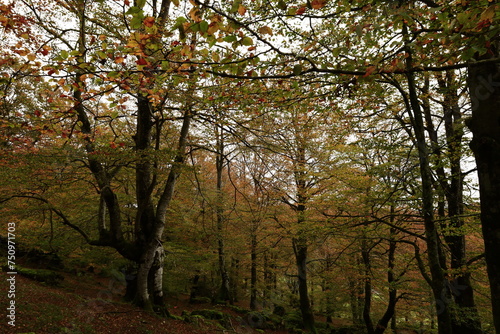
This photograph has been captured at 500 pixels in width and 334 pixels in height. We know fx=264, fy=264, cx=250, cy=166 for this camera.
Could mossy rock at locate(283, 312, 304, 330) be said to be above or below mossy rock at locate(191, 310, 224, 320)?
below

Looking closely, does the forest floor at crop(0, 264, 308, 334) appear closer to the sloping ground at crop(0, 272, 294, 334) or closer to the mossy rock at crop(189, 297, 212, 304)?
the sloping ground at crop(0, 272, 294, 334)

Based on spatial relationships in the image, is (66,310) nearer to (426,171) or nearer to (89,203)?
(89,203)

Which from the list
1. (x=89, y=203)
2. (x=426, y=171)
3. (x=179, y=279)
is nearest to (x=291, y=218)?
(x=179, y=279)

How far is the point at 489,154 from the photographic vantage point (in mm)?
2375

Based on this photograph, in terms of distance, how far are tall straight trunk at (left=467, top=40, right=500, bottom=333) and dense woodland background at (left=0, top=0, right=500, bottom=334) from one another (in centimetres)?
1

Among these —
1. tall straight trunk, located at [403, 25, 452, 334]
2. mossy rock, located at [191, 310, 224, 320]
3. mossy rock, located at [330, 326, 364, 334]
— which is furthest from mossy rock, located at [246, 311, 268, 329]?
tall straight trunk, located at [403, 25, 452, 334]

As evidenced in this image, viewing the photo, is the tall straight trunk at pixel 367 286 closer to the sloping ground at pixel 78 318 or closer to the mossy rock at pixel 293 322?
the mossy rock at pixel 293 322

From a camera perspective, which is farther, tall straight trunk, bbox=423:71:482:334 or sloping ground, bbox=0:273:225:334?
tall straight trunk, bbox=423:71:482:334

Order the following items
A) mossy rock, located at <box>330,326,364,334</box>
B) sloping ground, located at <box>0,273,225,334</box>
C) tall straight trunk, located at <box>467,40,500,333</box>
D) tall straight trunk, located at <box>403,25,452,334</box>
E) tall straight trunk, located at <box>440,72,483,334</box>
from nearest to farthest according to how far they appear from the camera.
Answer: tall straight trunk, located at <box>467,40,500,333</box> → tall straight trunk, located at <box>403,25,452,334</box> → sloping ground, located at <box>0,273,225,334</box> → tall straight trunk, located at <box>440,72,483,334</box> → mossy rock, located at <box>330,326,364,334</box>

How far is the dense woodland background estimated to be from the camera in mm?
2371

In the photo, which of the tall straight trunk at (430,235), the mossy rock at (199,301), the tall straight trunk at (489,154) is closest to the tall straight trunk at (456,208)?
the tall straight trunk at (430,235)

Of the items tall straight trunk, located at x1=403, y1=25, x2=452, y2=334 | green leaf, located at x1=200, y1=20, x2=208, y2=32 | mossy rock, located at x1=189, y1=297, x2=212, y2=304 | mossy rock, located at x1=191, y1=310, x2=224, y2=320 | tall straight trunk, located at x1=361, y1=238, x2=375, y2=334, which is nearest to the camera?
green leaf, located at x1=200, y1=20, x2=208, y2=32

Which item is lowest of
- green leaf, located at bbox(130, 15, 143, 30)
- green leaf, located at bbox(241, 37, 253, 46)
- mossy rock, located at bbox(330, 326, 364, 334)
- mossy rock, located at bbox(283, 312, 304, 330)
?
mossy rock, located at bbox(330, 326, 364, 334)

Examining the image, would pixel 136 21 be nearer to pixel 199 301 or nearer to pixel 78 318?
pixel 78 318
